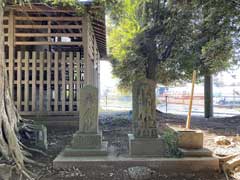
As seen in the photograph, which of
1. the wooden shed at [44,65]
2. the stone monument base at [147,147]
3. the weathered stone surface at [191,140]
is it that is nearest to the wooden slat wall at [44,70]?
the wooden shed at [44,65]

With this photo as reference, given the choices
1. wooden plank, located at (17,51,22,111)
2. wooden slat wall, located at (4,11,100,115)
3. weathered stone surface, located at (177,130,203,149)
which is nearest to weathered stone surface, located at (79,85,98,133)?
weathered stone surface, located at (177,130,203,149)

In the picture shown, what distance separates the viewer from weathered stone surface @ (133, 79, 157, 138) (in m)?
5.68

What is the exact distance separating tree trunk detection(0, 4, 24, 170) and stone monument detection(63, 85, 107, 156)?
2.97 feet

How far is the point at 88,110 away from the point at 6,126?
154 cm

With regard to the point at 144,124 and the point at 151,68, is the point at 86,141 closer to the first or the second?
the point at 144,124

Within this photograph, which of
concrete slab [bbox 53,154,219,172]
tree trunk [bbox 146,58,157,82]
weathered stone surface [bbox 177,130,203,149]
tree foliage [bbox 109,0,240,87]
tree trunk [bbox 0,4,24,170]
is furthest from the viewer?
tree trunk [bbox 146,58,157,82]

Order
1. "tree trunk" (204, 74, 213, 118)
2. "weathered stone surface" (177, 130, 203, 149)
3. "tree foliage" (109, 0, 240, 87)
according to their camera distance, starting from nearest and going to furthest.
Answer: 1. "weathered stone surface" (177, 130, 203, 149)
2. "tree foliage" (109, 0, 240, 87)
3. "tree trunk" (204, 74, 213, 118)

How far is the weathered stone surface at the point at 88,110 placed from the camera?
5.73 meters

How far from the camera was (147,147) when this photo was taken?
5.55m

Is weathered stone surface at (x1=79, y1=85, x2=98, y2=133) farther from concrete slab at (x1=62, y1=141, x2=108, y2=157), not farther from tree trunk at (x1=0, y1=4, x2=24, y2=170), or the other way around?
tree trunk at (x1=0, y1=4, x2=24, y2=170)

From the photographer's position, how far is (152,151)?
18.2 ft

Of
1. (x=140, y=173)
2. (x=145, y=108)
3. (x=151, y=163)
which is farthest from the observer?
(x=145, y=108)

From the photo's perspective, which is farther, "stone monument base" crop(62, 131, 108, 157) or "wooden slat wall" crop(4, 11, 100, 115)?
"wooden slat wall" crop(4, 11, 100, 115)

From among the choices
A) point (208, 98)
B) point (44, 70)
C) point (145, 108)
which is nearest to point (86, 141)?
point (145, 108)
